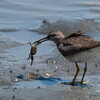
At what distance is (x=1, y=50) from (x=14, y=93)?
3327 mm

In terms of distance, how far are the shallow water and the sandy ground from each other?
1.24ft

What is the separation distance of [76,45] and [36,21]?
572cm

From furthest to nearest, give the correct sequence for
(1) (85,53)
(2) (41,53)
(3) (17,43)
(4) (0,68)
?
(3) (17,43), (2) (41,53), (4) (0,68), (1) (85,53)

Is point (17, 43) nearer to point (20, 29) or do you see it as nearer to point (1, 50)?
point (1, 50)

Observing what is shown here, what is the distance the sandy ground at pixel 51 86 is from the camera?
754 cm

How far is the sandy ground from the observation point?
7535 millimetres

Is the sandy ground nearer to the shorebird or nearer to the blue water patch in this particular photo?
the blue water patch

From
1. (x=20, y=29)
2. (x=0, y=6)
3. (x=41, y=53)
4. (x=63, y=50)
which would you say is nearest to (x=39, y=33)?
(x=20, y=29)

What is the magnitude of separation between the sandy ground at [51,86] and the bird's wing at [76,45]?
2.11 feet

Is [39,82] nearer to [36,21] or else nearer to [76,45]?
[76,45]

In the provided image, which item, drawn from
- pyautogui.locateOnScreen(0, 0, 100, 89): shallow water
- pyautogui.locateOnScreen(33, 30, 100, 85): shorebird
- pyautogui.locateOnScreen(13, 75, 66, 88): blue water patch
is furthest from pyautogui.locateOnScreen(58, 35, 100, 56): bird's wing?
pyautogui.locateOnScreen(0, 0, 100, 89): shallow water

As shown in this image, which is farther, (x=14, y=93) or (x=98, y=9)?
(x=98, y=9)

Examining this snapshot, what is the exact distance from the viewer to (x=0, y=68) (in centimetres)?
922

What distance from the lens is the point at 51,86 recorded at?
816cm
